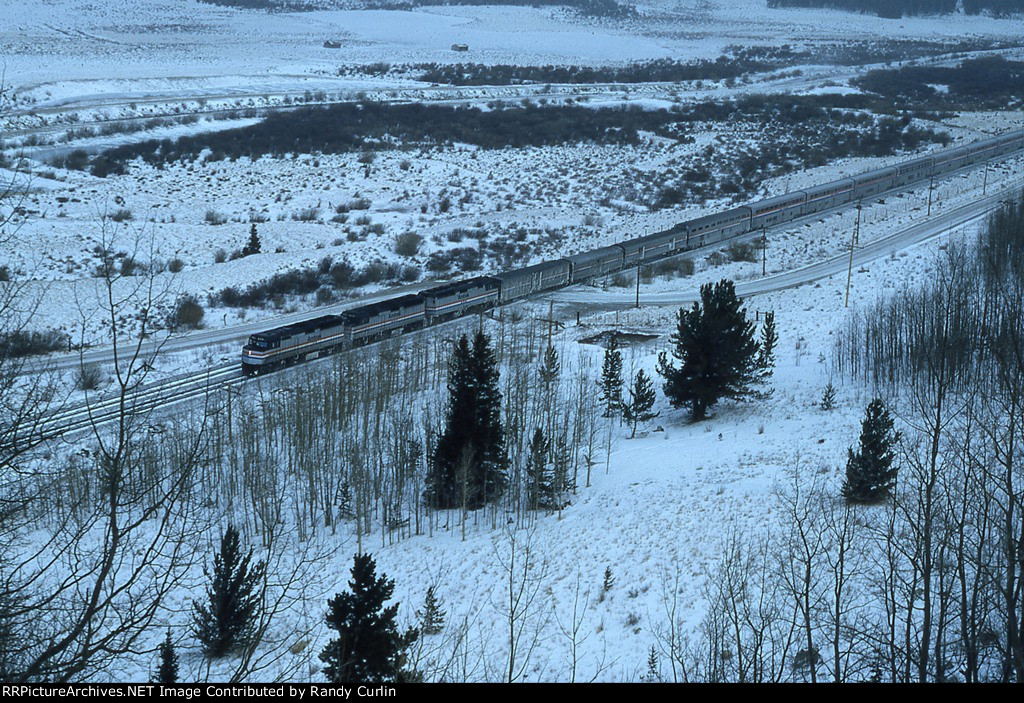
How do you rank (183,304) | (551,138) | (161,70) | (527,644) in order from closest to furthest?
(527,644), (183,304), (551,138), (161,70)

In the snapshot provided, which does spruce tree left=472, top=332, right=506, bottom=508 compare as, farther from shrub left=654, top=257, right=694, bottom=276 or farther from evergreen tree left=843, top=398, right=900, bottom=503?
shrub left=654, top=257, right=694, bottom=276

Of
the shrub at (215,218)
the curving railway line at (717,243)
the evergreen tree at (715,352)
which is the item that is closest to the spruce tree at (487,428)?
the evergreen tree at (715,352)

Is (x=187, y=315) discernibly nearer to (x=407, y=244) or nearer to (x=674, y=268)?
(x=407, y=244)

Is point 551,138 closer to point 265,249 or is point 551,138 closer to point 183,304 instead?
point 265,249

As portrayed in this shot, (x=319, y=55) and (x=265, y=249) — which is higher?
(x=319, y=55)

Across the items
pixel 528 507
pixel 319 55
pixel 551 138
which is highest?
pixel 319 55

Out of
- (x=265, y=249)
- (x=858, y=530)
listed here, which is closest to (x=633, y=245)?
(x=265, y=249)
